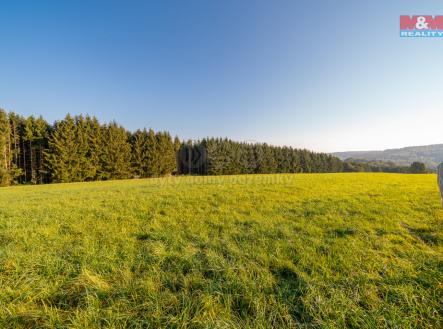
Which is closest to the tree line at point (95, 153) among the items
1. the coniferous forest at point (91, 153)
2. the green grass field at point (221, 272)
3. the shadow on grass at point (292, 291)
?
the coniferous forest at point (91, 153)

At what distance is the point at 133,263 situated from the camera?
295cm

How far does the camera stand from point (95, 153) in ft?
111

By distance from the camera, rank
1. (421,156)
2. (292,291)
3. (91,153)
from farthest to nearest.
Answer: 1. (421,156)
2. (91,153)
3. (292,291)

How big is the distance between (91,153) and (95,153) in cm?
64

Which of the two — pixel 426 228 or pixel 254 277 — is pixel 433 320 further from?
pixel 426 228

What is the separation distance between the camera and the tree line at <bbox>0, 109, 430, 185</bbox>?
30186mm

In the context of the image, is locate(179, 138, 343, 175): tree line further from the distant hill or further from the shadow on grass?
the shadow on grass

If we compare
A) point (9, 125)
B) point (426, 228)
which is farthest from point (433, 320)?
point (9, 125)

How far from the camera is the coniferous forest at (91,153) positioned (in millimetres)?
30141

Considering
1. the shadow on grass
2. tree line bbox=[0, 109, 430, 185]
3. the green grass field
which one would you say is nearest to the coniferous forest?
tree line bbox=[0, 109, 430, 185]

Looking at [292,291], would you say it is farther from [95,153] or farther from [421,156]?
[421,156]

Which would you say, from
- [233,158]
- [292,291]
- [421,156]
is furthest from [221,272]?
[421,156]

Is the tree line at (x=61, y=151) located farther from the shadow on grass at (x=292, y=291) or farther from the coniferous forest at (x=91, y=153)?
the shadow on grass at (x=292, y=291)

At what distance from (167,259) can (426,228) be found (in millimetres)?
6552
